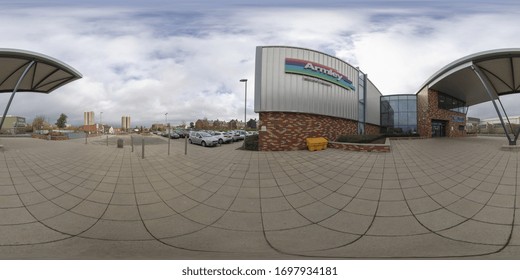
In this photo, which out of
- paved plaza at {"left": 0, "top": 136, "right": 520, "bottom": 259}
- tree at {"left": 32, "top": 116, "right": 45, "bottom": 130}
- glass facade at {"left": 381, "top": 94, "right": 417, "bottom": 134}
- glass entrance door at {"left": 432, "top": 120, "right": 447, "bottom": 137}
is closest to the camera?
paved plaza at {"left": 0, "top": 136, "right": 520, "bottom": 259}

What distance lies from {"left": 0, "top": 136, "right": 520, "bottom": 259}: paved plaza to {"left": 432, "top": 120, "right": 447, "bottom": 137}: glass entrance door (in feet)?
65.8

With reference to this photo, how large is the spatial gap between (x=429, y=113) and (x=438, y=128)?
425 cm

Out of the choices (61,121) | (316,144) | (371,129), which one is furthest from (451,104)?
(61,121)

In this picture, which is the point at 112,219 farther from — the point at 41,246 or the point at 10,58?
the point at 10,58

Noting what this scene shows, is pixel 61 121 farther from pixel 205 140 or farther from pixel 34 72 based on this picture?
pixel 205 140

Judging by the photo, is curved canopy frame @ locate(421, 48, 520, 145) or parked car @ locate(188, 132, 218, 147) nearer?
curved canopy frame @ locate(421, 48, 520, 145)

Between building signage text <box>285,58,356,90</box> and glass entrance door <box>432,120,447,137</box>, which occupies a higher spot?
building signage text <box>285,58,356,90</box>

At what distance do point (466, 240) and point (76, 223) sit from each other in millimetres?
5363

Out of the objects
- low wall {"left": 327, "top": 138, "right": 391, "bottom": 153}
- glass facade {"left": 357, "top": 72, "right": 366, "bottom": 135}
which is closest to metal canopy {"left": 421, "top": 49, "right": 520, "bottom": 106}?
glass facade {"left": 357, "top": 72, "right": 366, "bottom": 135}

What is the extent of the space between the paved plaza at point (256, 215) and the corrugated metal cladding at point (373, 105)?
47.8 feet

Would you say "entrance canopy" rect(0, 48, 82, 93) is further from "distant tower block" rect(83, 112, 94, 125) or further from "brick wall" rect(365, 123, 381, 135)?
"distant tower block" rect(83, 112, 94, 125)

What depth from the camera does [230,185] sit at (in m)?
4.74

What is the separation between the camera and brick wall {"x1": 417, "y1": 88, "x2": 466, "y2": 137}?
1988cm

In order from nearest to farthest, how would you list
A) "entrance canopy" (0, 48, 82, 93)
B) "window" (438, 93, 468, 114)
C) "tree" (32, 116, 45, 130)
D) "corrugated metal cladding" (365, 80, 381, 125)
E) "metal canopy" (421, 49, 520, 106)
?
"entrance canopy" (0, 48, 82, 93)
"metal canopy" (421, 49, 520, 106)
"corrugated metal cladding" (365, 80, 381, 125)
"window" (438, 93, 468, 114)
"tree" (32, 116, 45, 130)
